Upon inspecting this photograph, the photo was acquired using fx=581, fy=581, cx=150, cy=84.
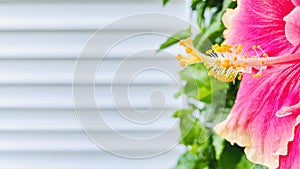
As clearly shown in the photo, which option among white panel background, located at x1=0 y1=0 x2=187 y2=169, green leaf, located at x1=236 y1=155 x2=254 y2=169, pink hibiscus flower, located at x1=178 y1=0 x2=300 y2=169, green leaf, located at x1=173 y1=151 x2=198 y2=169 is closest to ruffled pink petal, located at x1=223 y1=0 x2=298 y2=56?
pink hibiscus flower, located at x1=178 y1=0 x2=300 y2=169

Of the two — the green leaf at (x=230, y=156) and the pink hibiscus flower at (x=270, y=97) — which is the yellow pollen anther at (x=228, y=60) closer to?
the pink hibiscus flower at (x=270, y=97)

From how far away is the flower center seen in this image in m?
0.38

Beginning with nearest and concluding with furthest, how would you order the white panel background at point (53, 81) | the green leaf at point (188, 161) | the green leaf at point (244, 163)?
the green leaf at point (244, 163) → the green leaf at point (188, 161) → the white panel background at point (53, 81)

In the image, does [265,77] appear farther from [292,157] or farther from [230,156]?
[230,156]

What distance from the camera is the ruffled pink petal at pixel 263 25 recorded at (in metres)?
0.39

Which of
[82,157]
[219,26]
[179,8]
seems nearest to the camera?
[219,26]

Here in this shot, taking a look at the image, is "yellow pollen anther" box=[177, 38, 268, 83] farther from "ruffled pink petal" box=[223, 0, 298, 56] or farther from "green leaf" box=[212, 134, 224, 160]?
"green leaf" box=[212, 134, 224, 160]

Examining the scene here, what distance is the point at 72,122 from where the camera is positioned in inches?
70.6

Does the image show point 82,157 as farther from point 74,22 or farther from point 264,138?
point 264,138

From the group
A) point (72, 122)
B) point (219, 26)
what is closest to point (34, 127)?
point (72, 122)

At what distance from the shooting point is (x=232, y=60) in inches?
15.0

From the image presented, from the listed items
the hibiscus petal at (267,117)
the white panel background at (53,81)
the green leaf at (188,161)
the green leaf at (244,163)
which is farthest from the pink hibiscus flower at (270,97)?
the white panel background at (53,81)

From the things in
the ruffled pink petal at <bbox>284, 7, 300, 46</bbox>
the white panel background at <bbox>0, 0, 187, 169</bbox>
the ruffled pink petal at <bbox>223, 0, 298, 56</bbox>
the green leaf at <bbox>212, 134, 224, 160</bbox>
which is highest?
the white panel background at <bbox>0, 0, 187, 169</bbox>

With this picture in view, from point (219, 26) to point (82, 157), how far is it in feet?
3.71
